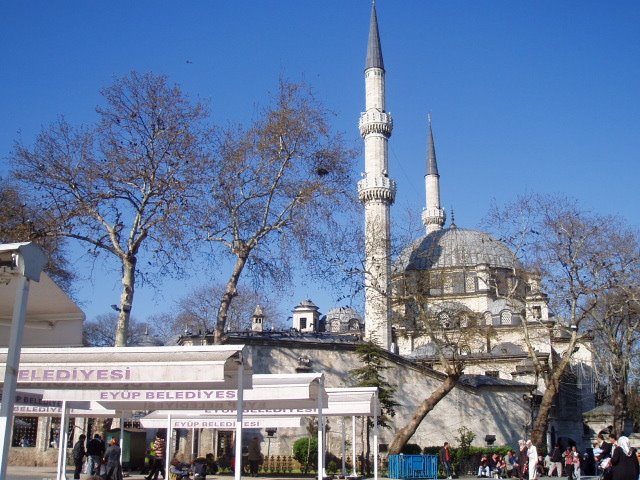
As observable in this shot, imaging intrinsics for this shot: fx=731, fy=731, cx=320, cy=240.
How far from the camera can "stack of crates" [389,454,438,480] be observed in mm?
20859

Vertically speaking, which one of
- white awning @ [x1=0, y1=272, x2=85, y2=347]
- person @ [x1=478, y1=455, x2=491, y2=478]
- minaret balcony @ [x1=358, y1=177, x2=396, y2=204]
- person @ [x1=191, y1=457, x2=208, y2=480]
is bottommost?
person @ [x1=478, y1=455, x2=491, y2=478]

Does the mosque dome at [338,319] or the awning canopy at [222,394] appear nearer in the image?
the awning canopy at [222,394]

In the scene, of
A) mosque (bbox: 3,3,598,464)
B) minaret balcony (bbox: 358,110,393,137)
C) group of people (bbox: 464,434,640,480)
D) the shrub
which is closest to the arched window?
mosque (bbox: 3,3,598,464)

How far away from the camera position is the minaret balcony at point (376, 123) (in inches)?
2037

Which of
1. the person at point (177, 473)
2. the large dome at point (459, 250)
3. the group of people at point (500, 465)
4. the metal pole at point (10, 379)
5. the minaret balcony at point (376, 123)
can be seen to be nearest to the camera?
the metal pole at point (10, 379)

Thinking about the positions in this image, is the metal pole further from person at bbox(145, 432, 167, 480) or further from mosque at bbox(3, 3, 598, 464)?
mosque at bbox(3, 3, 598, 464)

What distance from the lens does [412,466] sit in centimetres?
2095

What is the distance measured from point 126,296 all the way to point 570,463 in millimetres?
13812

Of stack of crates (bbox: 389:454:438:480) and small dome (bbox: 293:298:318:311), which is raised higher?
small dome (bbox: 293:298:318:311)

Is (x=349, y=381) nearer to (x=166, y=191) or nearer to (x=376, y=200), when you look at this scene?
(x=166, y=191)

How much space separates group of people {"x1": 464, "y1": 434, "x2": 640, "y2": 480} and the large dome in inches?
938

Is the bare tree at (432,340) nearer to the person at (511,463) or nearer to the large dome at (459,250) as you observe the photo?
the person at (511,463)

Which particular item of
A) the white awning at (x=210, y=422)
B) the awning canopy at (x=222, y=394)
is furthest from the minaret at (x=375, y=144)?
the awning canopy at (x=222, y=394)

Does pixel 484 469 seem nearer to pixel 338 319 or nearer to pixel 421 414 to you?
pixel 421 414
